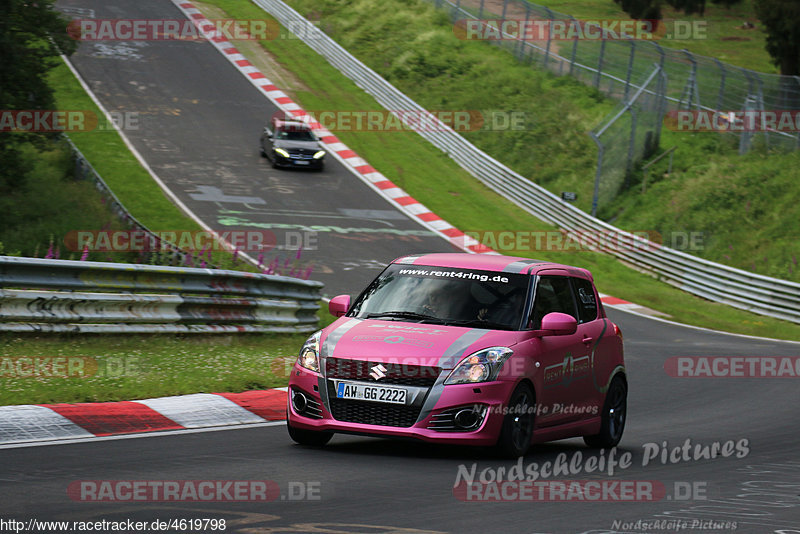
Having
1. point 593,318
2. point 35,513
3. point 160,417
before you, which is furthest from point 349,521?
point 593,318

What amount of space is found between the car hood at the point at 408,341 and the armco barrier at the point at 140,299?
427cm

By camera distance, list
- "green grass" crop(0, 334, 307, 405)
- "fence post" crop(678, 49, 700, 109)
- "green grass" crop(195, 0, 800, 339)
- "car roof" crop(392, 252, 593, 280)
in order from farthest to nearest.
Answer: "fence post" crop(678, 49, 700, 109) < "green grass" crop(195, 0, 800, 339) < "green grass" crop(0, 334, 307, 405) < "car roof" crop(392, 252, 593, 280)

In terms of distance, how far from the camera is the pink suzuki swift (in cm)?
805

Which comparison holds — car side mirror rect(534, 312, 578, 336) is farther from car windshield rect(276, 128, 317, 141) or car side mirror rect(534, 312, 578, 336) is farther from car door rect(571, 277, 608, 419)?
car windshield rect(276, 128, 317, 141)

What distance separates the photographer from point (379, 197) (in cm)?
3162

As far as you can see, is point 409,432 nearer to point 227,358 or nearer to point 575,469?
point 575,469

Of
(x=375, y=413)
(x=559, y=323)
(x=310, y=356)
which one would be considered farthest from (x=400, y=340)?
(x=559, y=323)

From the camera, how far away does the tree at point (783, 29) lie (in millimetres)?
40875

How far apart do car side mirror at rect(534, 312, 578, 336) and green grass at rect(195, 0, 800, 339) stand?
616 inches

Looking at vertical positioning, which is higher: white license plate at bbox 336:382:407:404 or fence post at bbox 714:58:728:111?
white license plate at bbox 336:382:407:404

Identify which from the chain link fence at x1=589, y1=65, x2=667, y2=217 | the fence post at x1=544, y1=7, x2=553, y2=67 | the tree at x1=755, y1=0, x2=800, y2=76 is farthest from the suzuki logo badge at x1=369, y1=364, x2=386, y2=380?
the tree at x1=755, y1=0, x2=800, y2=76

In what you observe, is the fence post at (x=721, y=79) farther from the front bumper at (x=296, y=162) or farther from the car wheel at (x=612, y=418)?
the car wheel at (x=612, y=418)

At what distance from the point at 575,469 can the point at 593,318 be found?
2.09m

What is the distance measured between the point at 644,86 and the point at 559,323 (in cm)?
2486
